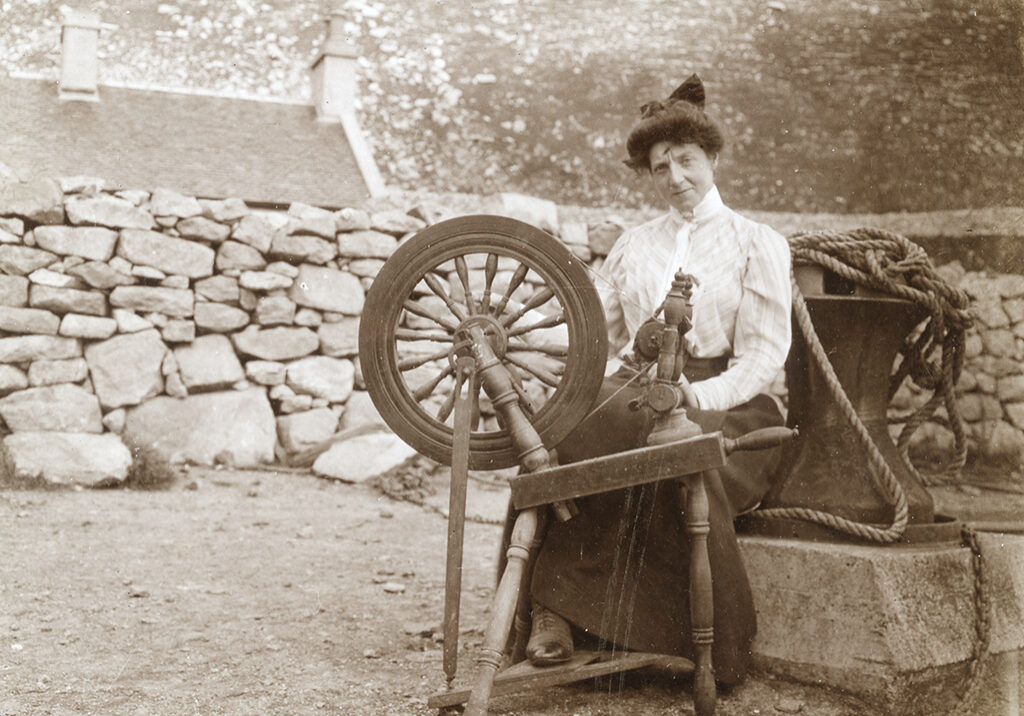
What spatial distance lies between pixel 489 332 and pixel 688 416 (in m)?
0.71

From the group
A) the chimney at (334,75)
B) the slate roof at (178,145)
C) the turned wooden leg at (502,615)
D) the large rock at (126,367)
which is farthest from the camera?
the chimney at (334,75)

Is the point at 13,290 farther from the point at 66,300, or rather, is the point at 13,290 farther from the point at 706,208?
the point at 706,208

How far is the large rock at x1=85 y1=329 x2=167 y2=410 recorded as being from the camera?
24.7 feet

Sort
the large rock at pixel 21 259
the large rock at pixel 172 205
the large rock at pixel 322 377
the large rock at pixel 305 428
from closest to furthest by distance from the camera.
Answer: the large rock at pixel 21 259, the large rock at pixel 172 205, the large rock at pixel 305 428, the large rock at pixel 322 377

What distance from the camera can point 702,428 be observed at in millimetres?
2869

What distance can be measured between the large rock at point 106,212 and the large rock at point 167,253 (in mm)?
84

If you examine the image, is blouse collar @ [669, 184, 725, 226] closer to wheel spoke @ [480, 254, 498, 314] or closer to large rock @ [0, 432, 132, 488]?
wheel spoke @ [480, 254, 498, 314]

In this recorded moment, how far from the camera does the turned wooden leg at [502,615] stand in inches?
92.0

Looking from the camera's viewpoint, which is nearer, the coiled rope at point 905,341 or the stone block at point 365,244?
the coiled rope at point 905,341

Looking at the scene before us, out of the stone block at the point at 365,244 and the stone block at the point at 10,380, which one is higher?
the stone block at the point at 365,244

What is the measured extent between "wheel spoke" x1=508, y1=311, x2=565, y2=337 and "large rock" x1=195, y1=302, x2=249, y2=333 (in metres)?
5.84

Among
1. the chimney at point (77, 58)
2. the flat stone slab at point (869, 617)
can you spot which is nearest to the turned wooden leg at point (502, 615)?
the flat stone slab at point (869, 617)

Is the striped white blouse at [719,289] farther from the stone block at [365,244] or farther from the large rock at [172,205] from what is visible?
the large rock at [172,205]

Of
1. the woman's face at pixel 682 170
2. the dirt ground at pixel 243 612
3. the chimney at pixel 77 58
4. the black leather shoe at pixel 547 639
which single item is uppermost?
the chimney at pixel 77 58
